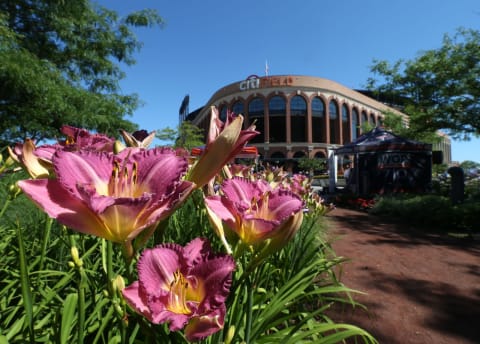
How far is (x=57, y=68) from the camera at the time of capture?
28.3 feet

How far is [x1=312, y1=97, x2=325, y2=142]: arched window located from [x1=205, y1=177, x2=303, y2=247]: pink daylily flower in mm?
39401

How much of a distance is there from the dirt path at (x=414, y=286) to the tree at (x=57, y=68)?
6.18 metres

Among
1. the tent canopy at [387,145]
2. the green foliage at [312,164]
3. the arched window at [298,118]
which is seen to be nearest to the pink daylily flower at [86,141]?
the tent canopy at [387,145]

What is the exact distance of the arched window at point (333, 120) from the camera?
39500 mm

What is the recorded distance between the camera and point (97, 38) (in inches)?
383

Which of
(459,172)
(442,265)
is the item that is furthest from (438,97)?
(442,265)

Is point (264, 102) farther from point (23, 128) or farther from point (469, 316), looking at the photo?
point (469, 316)

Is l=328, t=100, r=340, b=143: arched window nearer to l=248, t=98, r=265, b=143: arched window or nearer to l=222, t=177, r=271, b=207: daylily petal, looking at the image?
l=248, t=98, r=265, b=143: arched window

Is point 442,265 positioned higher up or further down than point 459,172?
further down

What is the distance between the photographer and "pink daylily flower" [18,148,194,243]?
46 cm

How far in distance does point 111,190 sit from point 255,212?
0.35 m

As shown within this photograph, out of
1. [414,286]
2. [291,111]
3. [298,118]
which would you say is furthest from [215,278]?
[298,118]

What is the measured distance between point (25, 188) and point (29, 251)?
1.70 m

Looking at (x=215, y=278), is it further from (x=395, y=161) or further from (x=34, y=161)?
(x=395, y=161)
